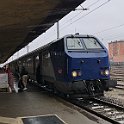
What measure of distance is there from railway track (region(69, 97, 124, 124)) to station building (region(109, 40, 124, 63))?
280 feet

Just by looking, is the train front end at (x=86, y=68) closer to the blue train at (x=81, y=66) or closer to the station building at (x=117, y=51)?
the blue train at (x=81, y=66)

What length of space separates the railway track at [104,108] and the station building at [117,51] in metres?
85.4

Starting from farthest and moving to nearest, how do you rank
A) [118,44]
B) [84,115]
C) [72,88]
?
[118,44]
[72,88]
[84,115]

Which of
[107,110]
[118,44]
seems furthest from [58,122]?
[118,44]

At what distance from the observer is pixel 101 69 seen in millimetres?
15812

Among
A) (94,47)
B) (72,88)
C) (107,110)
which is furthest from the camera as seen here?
(94,47)

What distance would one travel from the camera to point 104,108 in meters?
13.8

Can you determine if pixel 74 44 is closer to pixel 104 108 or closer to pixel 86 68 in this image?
pixel 86 68

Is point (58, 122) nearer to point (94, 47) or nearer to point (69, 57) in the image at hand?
point (69, 57)

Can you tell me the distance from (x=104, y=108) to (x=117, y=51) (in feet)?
297

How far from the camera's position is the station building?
101 metres

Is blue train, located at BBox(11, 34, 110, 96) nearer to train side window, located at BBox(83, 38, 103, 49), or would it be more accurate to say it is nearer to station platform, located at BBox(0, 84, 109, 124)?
train side window, located at BBox(83, 38, 103, 49)

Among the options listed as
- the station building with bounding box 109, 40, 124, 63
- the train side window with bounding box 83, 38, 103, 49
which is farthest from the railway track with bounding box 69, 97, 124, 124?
the station building with bounding box 109, 40, 124, 63

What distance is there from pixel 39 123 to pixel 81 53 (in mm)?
6030
